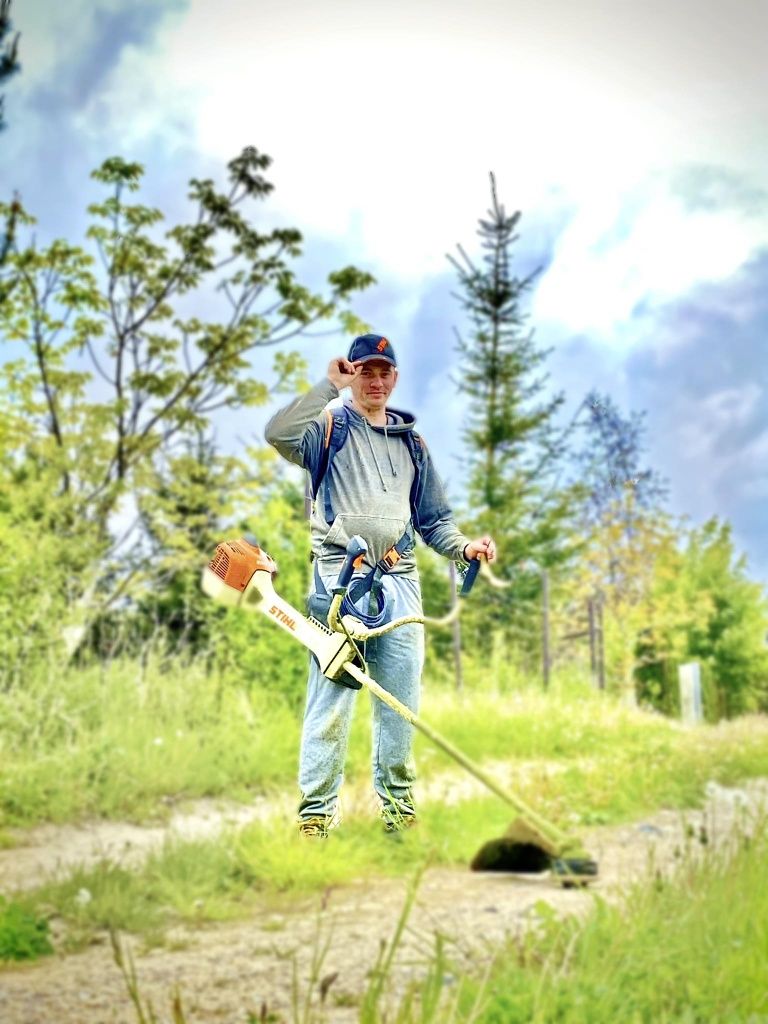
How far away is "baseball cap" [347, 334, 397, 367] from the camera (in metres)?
1.18

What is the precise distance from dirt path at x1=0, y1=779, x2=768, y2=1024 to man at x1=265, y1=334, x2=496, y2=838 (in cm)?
1153

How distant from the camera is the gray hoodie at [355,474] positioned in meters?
1.11

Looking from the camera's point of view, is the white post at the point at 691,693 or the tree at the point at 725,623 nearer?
the tree at the point at 725,623

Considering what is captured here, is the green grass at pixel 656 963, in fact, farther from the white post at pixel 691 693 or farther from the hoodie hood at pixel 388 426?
the white post at pixel 691 693

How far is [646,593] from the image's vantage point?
A: 18.9 metres

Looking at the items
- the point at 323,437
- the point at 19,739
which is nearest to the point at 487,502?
the point at 323,437

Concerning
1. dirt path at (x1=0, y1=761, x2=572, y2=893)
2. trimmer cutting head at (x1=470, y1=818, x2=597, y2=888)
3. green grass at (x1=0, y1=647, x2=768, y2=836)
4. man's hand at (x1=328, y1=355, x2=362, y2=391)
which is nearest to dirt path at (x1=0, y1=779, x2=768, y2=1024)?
trimmer cutting head at (x1=470, y1=818, x2=597, y2=888)

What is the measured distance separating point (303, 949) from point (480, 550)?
17411 mm

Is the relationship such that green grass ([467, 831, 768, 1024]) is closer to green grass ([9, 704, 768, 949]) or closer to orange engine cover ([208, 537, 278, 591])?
green grass ([9, 704, 768, 949])

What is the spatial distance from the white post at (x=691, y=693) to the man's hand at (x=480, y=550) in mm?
26785

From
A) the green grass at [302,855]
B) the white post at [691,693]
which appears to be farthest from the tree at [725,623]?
the green grass at [302,855]

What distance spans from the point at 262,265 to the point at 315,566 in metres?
6.91

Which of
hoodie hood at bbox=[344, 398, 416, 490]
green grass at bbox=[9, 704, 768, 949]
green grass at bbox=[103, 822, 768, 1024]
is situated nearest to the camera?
hoodie hood at bbox=[344, 398, 416, 490]

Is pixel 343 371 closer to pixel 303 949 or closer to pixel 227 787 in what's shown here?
pixel 303 949
